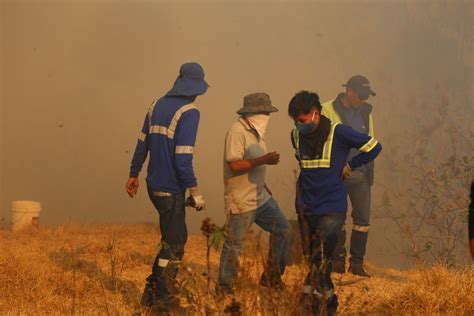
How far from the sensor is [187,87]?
21.6 feet

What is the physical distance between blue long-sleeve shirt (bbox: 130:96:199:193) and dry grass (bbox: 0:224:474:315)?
784 millimetres

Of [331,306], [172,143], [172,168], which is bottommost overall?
[331,306]

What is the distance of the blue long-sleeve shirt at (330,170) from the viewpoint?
6172mm

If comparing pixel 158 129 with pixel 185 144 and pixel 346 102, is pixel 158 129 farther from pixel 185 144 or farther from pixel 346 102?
pixel 346 102

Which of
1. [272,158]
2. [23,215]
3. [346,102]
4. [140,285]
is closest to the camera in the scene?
[272,158]

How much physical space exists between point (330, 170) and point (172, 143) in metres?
1.35

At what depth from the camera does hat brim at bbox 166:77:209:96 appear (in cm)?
656

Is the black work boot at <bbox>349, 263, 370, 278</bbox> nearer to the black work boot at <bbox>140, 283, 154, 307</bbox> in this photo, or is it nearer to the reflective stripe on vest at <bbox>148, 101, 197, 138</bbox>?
the black work boot at <bbox>140, 283, 154, 307</bbox>

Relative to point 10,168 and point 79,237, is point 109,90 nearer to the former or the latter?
point 10,168

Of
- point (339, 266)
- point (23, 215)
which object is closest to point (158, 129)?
point (339, 266)

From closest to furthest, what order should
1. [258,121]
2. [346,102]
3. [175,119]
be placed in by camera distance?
[175,119] → [258,121] → [346,102]

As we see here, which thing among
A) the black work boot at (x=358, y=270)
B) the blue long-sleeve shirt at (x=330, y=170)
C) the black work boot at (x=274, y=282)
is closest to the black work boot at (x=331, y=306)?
the black work boot at (x=274, y=282)

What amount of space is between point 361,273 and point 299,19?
920 centimetres

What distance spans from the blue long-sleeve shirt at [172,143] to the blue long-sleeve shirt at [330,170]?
957 mm
